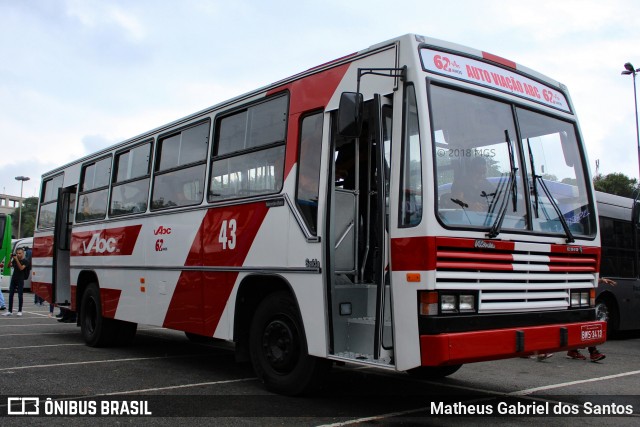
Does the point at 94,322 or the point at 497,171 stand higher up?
the point at 497,171

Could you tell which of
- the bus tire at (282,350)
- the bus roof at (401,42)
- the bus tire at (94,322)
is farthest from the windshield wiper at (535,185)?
the bus tire at (94,322)

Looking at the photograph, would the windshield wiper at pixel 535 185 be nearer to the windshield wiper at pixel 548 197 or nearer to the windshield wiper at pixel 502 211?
the windshield wiper at pixel 548 197

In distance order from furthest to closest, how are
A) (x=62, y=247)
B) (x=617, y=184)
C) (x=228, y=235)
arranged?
(x=617, y=184)
(x=62, y=247)
(x=228, y=235)

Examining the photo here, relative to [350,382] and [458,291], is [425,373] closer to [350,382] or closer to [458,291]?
[350,382]

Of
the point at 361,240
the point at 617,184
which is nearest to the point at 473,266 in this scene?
the point at 361,240

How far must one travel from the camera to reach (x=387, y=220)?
5.34m

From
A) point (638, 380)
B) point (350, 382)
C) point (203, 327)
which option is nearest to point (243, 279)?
point (203, 327)

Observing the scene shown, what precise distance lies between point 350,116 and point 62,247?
8.26 metres

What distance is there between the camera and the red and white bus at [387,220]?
507cm

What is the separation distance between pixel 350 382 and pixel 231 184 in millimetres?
2689

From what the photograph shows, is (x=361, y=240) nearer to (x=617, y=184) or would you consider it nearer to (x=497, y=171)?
(x=497, y=171)

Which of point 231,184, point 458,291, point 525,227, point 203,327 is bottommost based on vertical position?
point 203,327

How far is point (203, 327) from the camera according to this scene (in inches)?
291

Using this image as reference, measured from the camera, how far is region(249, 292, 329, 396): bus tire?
19.8ft
